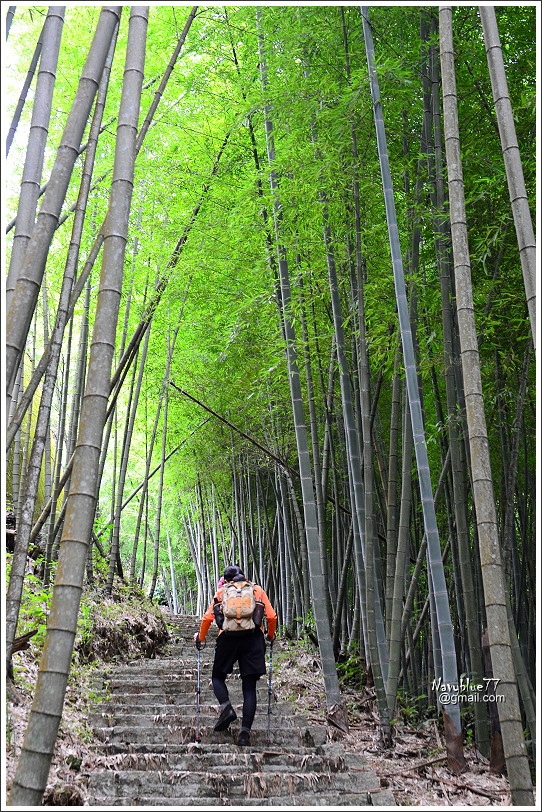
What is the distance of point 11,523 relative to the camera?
5570 millimetres

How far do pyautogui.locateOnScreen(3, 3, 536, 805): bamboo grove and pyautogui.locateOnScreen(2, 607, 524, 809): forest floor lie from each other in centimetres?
15

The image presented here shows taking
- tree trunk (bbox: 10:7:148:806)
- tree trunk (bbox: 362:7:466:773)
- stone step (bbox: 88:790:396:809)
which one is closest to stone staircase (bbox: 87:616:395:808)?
stone step (bbox: 88:790:396:809)

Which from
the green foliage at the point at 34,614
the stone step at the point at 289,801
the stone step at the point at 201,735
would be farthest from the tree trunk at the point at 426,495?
the green foliage at the point at 34,614

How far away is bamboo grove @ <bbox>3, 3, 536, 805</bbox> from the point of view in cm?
234

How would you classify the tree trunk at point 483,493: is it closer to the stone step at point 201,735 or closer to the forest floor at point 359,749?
the forest floor at point 359,749

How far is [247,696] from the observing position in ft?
13.1

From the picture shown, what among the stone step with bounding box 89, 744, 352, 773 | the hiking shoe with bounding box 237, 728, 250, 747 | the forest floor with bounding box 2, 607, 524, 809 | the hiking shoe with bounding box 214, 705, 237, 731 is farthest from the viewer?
the hiking shoe with bounding box 214, 705, 237, 731

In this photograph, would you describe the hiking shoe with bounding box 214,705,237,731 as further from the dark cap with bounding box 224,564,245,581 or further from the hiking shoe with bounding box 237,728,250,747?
the dark cap with bounding box 224,564,245,581

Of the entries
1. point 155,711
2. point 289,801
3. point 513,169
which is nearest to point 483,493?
point 513,169

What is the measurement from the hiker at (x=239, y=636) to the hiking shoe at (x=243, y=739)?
15 centimetres

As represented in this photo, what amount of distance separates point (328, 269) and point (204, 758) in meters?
3.07

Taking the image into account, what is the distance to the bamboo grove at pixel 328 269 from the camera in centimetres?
234

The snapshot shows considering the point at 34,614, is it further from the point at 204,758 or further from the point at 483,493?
the point at 483,493

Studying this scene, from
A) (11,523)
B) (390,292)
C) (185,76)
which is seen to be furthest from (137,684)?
(185,76)
